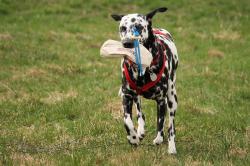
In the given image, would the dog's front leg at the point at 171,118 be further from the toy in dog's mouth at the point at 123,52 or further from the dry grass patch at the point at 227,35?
the dry grass patch at the point at 227,35

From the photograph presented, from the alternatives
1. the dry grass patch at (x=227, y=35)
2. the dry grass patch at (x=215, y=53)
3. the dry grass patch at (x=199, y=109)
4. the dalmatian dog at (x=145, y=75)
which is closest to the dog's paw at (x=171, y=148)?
the dalmatian dog at (x=145, y=75)

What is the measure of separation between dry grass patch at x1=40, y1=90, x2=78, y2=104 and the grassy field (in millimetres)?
24

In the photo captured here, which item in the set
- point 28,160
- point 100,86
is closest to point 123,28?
point 28,160

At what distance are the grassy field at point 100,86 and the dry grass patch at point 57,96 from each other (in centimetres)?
2

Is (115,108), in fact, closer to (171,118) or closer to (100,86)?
(100,86)

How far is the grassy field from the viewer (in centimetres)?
857

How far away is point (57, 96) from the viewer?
13070mm

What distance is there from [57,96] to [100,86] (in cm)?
163

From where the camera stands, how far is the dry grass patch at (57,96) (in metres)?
12.6

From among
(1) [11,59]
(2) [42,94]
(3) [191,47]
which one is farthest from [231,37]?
(2) [42,94]

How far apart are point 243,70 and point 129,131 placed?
8.82 metres

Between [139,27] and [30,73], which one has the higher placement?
[139,27]

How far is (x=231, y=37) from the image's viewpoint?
2184 cm

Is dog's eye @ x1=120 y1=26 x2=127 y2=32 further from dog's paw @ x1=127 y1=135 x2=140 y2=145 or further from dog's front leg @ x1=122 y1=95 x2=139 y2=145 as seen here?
dog's paw @ x1=127 y1=135 x2=140 y2=145
